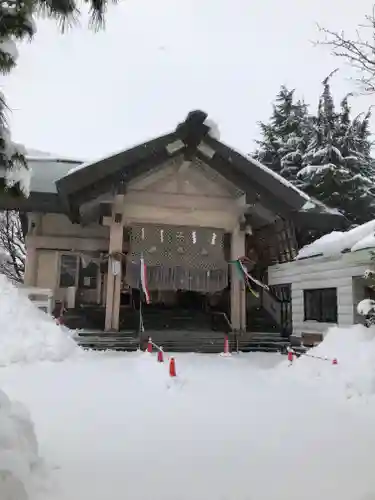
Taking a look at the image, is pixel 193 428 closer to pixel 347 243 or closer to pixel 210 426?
pixel 210 426

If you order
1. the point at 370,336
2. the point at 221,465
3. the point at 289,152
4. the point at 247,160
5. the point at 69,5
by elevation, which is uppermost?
the point at 289,152

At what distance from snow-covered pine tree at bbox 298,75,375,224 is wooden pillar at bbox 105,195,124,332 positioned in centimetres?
1189

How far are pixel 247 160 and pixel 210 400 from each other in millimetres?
9372

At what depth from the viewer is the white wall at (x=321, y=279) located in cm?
1172

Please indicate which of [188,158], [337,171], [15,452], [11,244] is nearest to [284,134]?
[337,171]

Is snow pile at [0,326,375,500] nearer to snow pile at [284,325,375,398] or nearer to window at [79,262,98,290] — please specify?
snow pile at [284,325,375,398]

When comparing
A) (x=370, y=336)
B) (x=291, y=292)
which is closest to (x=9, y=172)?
(x=370, y=336)

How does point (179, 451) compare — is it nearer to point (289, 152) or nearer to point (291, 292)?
point (291, 292)

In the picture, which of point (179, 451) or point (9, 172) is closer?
point (9, 172)

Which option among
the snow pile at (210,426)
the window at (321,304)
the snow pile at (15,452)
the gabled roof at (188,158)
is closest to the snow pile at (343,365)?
the snow pile at (210,426)

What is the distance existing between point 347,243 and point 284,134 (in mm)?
Answer: 16947

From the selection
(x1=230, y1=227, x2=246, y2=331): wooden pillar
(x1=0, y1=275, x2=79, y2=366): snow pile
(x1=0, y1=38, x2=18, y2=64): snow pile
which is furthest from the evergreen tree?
(x1=230, y1=227, x2=246, y2=331): wooden pillar

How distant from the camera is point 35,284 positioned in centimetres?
1684

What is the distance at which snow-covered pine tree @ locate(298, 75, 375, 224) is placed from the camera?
22328 millimetres
